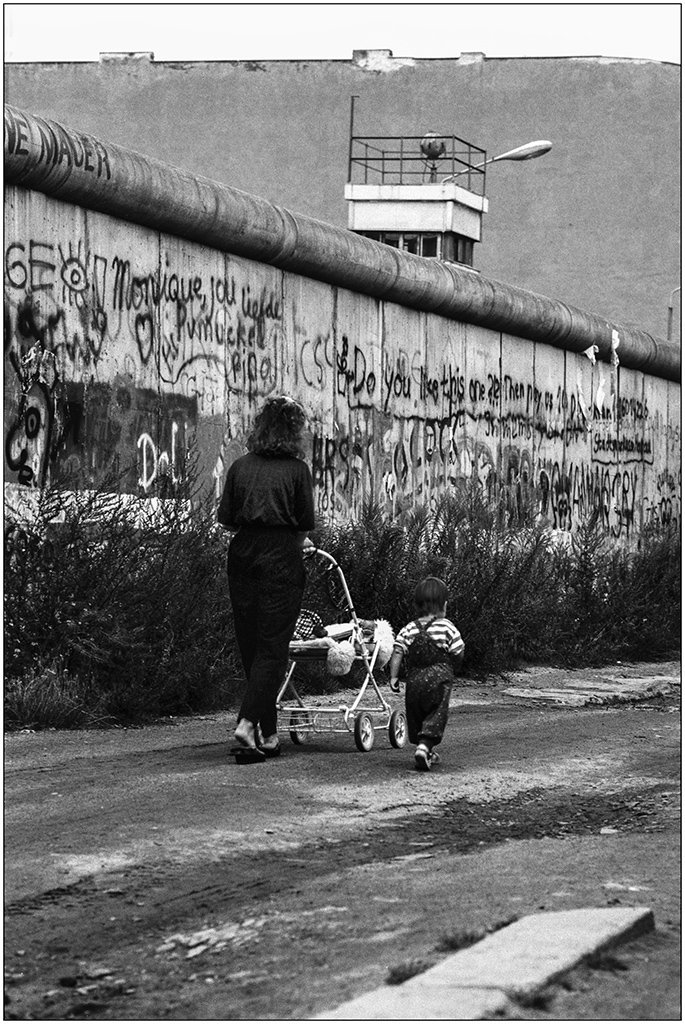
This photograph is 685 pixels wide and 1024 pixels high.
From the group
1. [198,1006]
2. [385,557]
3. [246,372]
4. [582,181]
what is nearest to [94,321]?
[246,372]

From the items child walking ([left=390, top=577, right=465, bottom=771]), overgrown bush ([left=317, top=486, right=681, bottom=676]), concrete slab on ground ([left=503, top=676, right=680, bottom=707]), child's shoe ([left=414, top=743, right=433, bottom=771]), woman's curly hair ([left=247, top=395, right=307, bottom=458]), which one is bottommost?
child's shoe ([left=414, top=743, right=433, bottom=771])

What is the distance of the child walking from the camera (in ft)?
31.8

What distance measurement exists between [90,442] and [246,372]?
271 centimetres

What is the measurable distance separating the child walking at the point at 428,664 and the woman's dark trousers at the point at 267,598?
666 mm

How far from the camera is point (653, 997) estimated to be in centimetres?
505

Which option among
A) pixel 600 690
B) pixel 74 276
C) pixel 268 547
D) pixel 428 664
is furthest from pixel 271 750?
pixel 600 690

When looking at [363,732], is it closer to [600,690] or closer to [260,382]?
[600,690]

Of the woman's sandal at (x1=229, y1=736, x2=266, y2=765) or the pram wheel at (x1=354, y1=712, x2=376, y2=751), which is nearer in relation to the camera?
the woman's sandal at (x1=229, y1=736, x2=266, y2=765)

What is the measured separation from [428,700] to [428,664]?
252 millimetres

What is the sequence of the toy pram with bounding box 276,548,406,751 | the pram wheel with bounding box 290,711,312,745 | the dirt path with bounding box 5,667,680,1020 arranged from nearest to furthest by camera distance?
the dirt path with bounding box 5,667,680,1020
the toy pram with bounding box 276,548,406,751
the pram wheel with bounding box 290,711,312,745

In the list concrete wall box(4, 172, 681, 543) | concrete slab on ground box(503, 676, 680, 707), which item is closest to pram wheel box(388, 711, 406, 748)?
concrete wall box(4, 172, 681, 543)

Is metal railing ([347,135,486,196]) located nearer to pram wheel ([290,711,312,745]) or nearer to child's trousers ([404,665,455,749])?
pram wheel ([290,711,312,745])

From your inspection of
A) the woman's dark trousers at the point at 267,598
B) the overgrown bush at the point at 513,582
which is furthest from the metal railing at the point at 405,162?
the woman's dark trousers at the point at 267,598

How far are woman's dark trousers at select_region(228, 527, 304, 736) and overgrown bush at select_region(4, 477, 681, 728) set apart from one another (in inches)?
55.8
